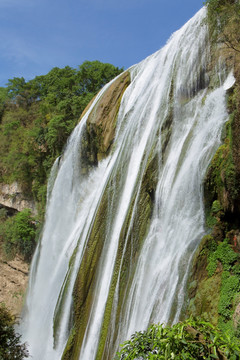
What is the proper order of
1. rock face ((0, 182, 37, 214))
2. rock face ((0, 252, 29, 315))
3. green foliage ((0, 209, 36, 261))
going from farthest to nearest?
rock face ((0, 182, 37, 214))
green foliage ((0, 209, 36, 261))
rock face ((0, 252, 29, 315))

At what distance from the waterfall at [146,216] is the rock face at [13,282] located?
5.26 metres

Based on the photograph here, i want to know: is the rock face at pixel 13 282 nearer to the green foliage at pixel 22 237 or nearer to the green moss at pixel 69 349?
the green foliage at pixel 22 237

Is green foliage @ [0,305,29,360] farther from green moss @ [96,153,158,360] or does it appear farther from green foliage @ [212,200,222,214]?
green foliage @ [212,200,222,214]

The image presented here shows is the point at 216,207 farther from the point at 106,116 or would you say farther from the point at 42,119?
the point at 42,119

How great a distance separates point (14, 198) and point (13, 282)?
19.1ft

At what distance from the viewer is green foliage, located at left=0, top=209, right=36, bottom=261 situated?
70.6ft

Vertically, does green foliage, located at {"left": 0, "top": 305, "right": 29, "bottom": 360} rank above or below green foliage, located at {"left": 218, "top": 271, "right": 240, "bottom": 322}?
below

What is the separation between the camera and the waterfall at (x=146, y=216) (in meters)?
8.44

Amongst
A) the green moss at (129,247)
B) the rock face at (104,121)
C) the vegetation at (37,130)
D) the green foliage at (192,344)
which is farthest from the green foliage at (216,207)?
the vegetation at (37,130)

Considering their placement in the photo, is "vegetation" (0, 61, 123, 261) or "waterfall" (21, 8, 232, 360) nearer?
"waterfall" (21, 8, 232, 360)

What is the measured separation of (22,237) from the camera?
854 inches

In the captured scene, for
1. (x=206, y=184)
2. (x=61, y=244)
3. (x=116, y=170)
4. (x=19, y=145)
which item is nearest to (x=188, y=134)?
(x=206, y=184)

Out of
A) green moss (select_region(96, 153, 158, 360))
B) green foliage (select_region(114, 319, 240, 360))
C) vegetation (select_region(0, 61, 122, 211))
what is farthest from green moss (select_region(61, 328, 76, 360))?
vegetation (select_region(0, 61, 122, 211))

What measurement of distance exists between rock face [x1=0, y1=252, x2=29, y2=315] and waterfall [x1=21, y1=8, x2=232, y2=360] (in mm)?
5265
